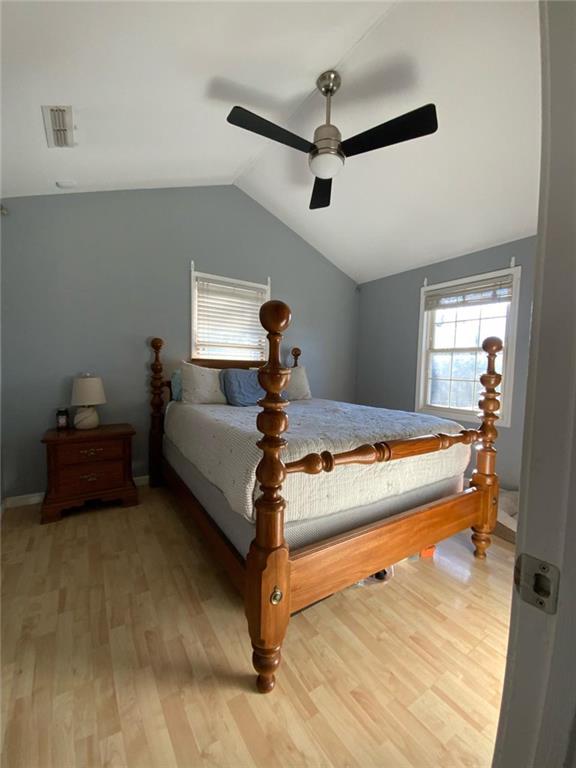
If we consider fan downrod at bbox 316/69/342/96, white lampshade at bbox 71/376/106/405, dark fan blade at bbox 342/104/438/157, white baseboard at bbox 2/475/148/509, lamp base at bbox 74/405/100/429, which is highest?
fan downrod at bbox 316/69/342/96

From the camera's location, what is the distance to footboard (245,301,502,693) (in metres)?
1.11

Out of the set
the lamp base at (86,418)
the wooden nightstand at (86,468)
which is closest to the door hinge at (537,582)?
the wooden nightstand at (86,468)

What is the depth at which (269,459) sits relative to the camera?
1126 mm

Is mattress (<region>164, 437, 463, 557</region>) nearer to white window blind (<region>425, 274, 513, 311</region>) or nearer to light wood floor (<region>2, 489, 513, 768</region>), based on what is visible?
light wood floor (<region>2, 489, 513, 768</region>)

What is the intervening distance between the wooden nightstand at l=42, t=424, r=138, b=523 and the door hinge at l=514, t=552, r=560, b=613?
2599mm

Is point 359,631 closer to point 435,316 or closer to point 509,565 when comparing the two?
point 509,565

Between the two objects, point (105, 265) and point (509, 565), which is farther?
Result: point (105, 265)

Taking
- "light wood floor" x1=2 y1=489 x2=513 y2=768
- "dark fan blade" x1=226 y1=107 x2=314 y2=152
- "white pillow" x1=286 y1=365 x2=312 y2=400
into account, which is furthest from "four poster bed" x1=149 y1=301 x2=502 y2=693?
"dark fan blade" x1=226 y1=107 x2=314 y2=152

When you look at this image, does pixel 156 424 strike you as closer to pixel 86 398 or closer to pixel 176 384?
pixel 176 384

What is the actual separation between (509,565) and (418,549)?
0.78 meters

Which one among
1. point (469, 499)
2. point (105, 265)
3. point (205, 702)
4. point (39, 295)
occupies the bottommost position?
point (205, 702)

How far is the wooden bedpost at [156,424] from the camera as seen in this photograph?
292 centimetres

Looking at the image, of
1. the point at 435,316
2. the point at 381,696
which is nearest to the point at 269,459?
the point at 381,696

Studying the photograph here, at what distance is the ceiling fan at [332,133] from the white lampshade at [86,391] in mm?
2036
